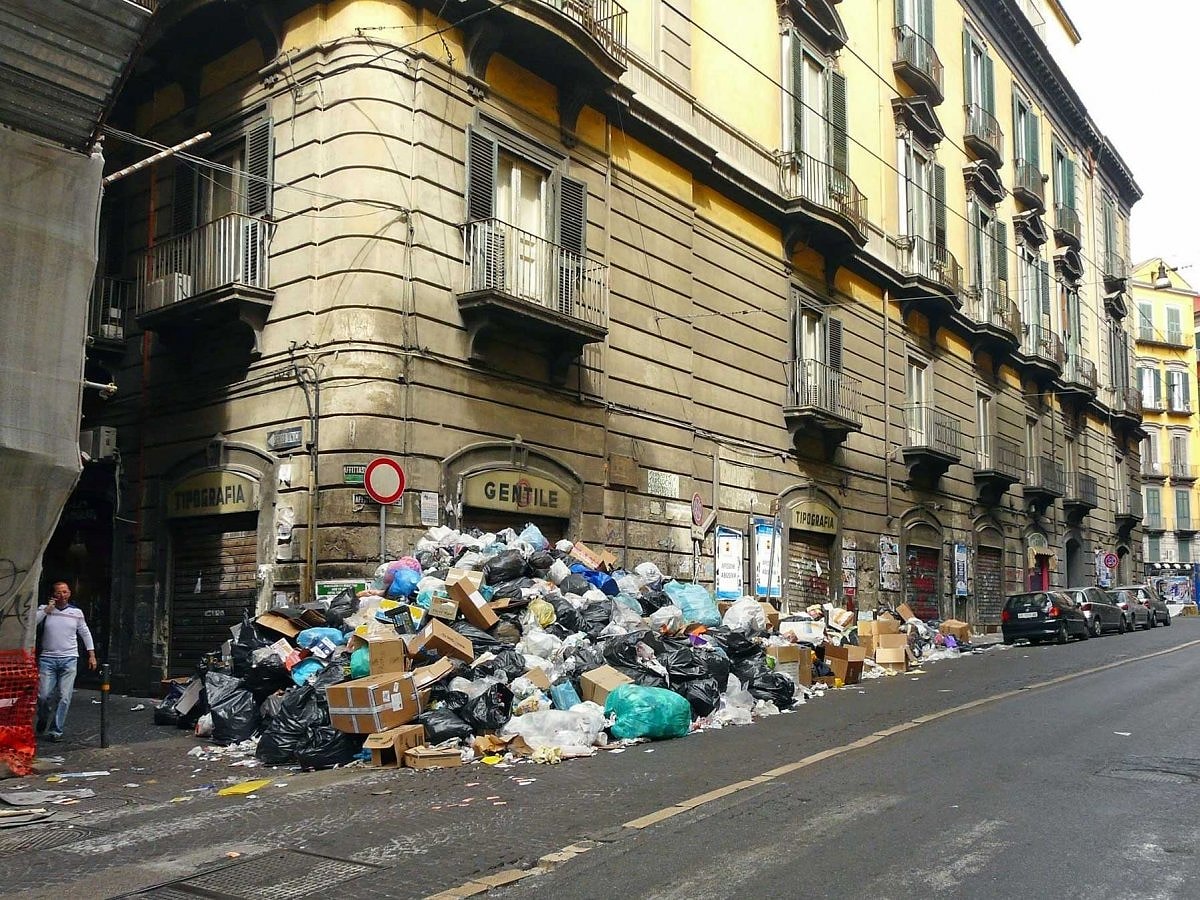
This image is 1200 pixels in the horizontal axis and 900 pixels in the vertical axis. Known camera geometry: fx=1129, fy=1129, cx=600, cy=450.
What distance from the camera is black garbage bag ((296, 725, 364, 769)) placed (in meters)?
9.93

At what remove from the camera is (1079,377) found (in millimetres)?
40844

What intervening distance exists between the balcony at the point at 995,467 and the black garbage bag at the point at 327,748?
2468 centimetres

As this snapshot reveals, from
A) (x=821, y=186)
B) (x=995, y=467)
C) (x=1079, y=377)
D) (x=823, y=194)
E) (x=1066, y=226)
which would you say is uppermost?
(x=1066, y=226)

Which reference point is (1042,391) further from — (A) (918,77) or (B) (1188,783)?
(B) (1188,783)

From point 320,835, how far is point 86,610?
40.4 feet

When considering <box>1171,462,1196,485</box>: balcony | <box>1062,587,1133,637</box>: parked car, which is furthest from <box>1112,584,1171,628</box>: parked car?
<box>1171,462,1196,485</box>: balcony

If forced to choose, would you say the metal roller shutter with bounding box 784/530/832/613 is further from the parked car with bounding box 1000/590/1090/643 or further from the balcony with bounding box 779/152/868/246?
the balcony with bounding box 779/152/868/246

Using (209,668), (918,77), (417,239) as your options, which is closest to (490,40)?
(417,239)

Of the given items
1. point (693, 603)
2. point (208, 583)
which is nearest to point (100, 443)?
point (208, 583)

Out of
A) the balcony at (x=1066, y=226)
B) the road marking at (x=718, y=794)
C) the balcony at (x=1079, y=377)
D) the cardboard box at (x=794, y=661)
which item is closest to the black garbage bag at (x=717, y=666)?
the cardboard box at (x=794, y=661)

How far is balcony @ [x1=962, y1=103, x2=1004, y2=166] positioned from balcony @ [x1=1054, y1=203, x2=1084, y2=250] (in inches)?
296

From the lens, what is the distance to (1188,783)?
787 centimetres

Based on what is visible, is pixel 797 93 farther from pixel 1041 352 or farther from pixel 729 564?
pixel 1041 352

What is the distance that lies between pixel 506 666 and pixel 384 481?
3.16 meters
